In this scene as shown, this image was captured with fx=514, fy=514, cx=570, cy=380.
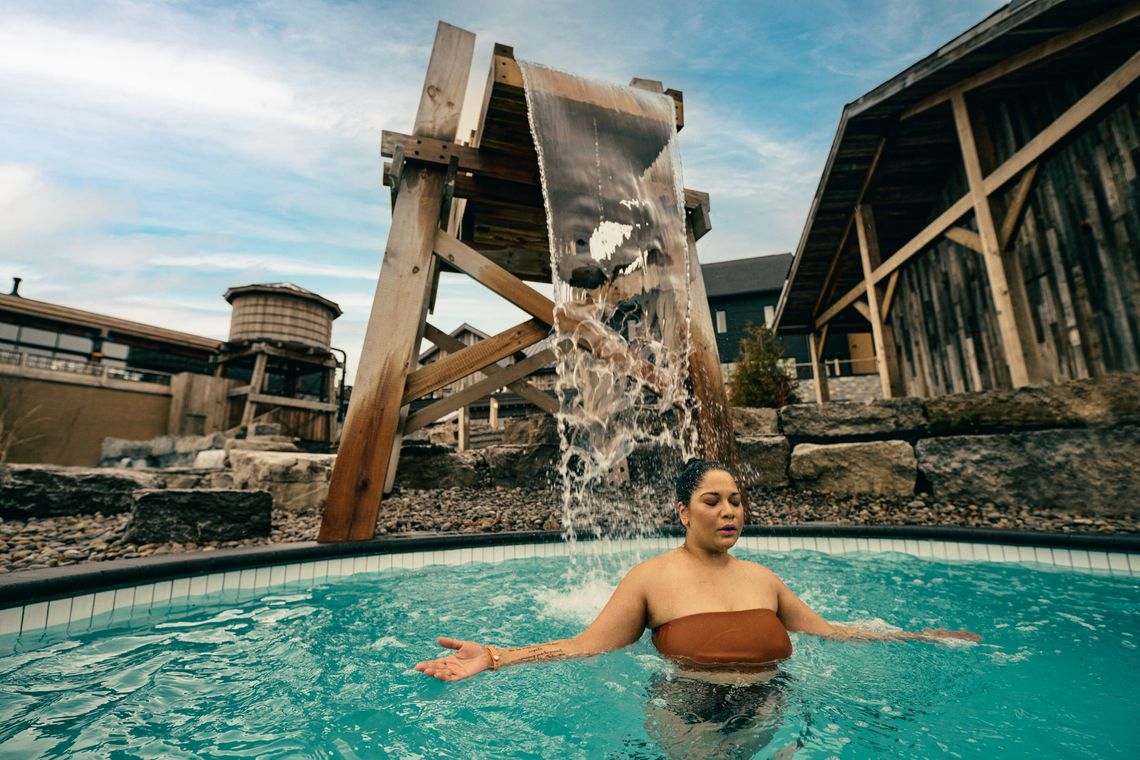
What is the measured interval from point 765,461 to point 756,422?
743 mm

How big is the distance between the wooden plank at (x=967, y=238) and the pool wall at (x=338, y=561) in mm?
4286

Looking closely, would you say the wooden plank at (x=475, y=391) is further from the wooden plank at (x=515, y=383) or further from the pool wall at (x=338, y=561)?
the pool wall at (x=338, y=561)

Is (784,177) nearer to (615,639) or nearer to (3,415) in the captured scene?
(615,639)

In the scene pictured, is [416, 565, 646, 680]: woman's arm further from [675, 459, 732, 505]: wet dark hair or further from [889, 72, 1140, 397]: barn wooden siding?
[889, 72, 1140, 397]: barn wooden siding

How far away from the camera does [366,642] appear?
298cm

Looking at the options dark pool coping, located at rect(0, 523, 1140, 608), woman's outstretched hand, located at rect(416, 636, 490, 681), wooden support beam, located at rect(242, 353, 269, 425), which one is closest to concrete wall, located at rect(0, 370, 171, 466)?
wooden support beam, located at rect(242, 353, 269, 425)

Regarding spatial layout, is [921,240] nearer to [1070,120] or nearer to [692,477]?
[1070,120]

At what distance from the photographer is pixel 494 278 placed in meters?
4.73

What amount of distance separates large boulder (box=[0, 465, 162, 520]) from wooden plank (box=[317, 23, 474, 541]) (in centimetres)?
335

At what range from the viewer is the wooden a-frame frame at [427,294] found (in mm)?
4355

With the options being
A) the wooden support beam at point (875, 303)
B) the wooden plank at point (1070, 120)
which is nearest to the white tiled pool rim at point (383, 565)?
the wooden plank at point (1070, 120)

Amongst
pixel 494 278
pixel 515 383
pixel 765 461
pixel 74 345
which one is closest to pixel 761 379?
pixel 765 461

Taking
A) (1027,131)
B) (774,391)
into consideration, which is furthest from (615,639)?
(774,391)

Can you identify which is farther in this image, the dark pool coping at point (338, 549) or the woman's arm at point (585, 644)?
the dark pool coping at point (338, 549)
